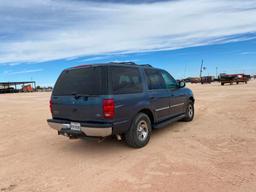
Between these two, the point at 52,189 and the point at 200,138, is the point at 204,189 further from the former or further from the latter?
the point at 200,138

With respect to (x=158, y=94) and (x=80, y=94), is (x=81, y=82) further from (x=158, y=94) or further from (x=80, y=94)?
(x=158, y=94)

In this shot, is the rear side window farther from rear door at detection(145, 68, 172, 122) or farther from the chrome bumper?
the chrome bumper

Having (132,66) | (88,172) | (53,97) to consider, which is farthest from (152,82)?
(88,172)

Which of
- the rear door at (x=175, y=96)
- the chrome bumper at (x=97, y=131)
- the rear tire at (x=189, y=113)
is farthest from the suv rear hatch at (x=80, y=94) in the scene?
the rear tire at (x=189, y=113)

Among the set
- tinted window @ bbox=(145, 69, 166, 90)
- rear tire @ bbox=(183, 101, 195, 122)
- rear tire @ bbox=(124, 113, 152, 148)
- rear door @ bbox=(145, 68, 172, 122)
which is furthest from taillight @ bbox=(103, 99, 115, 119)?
rear tire @ bbox=(183, 101, 195, 122)

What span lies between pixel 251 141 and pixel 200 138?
116 centimetres

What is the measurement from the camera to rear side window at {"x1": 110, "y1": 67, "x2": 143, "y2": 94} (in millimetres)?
4936

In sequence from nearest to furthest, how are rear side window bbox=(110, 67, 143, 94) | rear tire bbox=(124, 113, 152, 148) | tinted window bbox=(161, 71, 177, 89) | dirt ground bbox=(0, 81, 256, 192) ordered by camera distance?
dirt ground bbox=(0, 81, 256, 192)
rear side window bbox=(110, 67, 143, 94)
rear tire bbox=(124, 113, 152, 148)
tinted window bbox=(161, 71, 177, 89)

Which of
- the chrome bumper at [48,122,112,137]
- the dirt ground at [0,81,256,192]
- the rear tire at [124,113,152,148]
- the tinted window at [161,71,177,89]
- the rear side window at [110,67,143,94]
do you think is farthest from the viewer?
the tinted window at [161,71,177,89]

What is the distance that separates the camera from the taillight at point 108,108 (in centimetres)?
463

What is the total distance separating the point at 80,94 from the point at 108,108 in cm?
76

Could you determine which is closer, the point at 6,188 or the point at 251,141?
the point at 6,188

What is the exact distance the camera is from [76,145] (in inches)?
236

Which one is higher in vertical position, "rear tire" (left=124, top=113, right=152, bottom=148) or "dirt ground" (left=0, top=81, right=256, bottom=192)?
"rear tire" (left=124, top=113, right=152, bottom=148)
